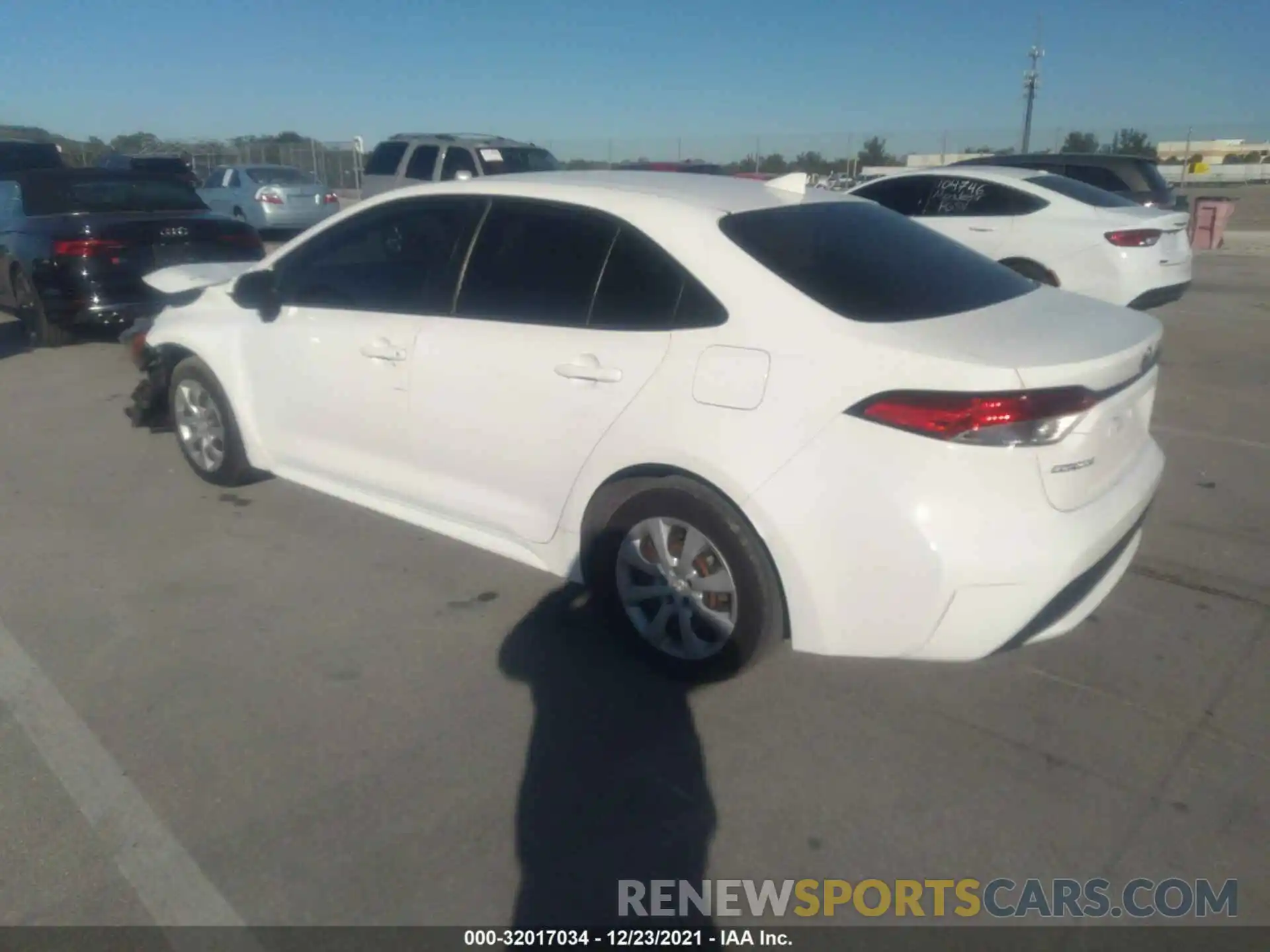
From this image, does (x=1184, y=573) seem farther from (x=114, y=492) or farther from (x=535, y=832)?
(x=114, y=492)

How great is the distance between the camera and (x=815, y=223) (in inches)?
148

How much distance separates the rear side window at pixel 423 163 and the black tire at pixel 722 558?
13.4 m

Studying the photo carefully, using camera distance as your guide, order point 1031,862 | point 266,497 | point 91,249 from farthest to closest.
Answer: point 91,249 < point 266,497 < point 1031,862

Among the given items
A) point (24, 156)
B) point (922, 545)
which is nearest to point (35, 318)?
point (922, 545)

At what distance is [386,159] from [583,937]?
630 inches

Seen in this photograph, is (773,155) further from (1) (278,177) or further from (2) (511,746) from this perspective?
(2) (511,746)

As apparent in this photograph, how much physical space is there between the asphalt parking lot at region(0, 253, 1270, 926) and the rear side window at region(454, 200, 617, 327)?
1230 mm

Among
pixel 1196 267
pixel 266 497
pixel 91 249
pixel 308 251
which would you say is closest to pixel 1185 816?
pixel 308 251

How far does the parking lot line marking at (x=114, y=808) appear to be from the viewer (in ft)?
8.63

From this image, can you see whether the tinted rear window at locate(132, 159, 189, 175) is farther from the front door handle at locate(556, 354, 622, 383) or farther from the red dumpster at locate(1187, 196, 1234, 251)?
the red dumpster at locate(1187, 196, 1234, 251)

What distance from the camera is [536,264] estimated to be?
3879mm

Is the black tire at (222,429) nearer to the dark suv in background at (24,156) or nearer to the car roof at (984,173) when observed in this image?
the car roof at (984,173)

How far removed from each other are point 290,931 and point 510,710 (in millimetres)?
1086

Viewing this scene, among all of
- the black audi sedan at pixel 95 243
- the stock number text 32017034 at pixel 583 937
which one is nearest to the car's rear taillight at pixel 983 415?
the stock number text 32017034 at pixel 583 937
